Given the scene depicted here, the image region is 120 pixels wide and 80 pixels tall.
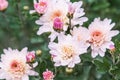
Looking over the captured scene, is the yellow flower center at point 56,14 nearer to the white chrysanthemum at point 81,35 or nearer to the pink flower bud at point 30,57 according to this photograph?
the white chrysanthemum at point 81,35

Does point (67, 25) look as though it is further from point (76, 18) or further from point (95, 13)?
point (95, 13)

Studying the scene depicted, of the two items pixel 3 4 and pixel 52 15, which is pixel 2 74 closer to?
pixel 52 15

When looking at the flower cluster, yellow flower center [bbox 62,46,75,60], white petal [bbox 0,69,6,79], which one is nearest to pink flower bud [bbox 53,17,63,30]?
the flower cluster

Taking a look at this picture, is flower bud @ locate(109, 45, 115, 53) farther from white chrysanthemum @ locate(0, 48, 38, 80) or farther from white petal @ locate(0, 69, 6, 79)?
white petal @ locate(0, 69, 6, 79)

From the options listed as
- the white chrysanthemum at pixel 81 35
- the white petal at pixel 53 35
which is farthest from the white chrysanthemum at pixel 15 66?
the white chrysanthemum at pixel 81 35

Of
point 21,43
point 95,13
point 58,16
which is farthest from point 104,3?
point 58,16
